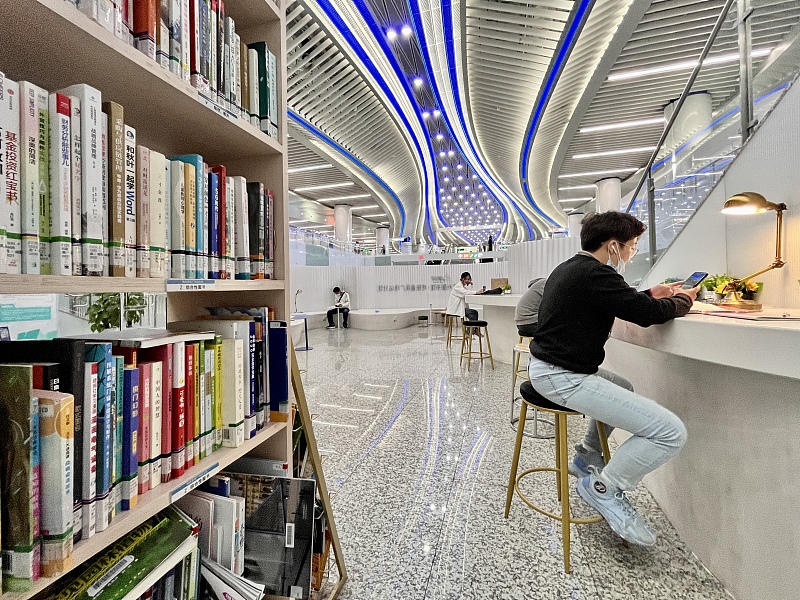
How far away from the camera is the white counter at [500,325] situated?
232 inches

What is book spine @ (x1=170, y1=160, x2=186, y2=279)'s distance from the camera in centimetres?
93

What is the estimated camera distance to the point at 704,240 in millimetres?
2564

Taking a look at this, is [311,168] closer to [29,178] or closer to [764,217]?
[764,217]

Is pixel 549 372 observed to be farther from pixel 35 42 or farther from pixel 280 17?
pixel 35 42

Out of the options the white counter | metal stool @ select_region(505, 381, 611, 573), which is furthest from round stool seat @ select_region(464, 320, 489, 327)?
metal stool @ select_region(505, 381, 611, 573)

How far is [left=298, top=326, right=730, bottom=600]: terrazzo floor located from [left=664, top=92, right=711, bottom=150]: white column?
2442 millimetres

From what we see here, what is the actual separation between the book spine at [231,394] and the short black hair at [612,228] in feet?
5.16

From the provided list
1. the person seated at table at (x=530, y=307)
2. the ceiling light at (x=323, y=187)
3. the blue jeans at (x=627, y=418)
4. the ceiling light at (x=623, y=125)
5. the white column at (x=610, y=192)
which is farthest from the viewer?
the ceiling light at (x=323, y=187)

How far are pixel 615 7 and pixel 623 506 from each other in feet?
18.2

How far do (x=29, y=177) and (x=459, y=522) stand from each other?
2.11 m

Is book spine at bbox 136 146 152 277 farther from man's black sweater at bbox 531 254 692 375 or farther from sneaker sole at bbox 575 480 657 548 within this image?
sneaker sole at bbox 575 480 657 548

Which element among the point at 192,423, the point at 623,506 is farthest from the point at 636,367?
the point at 192,423

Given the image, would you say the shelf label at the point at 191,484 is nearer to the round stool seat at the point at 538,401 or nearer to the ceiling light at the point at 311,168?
the round stool seat at the point at 538,401

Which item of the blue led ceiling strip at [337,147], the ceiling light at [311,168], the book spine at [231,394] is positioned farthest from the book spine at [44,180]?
the ceiling light at [311,168]
